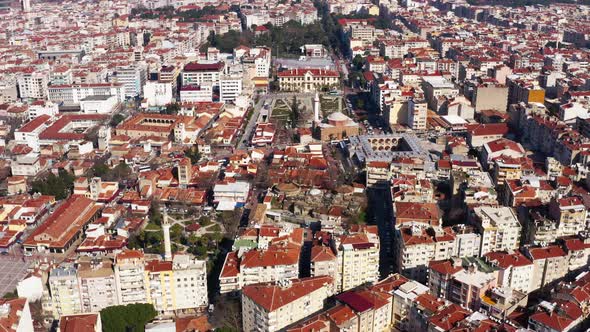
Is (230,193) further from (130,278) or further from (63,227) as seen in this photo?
(130,278)

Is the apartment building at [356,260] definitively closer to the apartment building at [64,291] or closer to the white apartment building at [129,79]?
the apartment building at [64,291]

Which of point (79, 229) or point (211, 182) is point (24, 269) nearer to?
point (79, 229)

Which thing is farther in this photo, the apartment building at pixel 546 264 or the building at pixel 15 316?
the apartment building at pixel 546 264

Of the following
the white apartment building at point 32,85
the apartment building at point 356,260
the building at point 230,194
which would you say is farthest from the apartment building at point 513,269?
the white apartment building at point 32,85

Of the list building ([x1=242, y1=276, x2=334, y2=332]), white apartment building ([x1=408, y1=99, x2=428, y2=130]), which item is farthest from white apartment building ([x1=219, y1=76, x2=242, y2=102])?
building ([x1=242, y1=276, x2=334, y2=332])

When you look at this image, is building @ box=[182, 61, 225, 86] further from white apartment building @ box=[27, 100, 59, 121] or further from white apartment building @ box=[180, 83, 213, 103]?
white apartment building @ box=[27, 100, 59, 121]

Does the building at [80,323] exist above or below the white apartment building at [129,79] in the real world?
below

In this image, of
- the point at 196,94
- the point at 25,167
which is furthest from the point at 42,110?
the point at 196,94
